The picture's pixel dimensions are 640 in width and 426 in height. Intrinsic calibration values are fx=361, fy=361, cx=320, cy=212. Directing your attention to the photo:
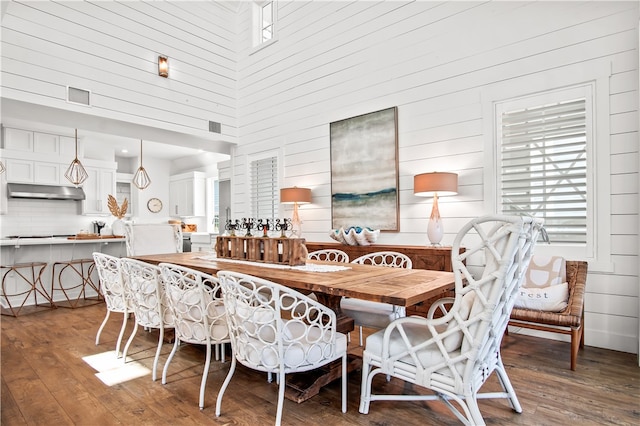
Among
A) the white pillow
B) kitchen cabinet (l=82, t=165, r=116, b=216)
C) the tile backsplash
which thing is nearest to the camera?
the white pillow

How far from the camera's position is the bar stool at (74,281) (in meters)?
5.06

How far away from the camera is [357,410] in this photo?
6.68 ft

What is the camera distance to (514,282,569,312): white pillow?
2838 millimetres

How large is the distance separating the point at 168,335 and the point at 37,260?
121 inches

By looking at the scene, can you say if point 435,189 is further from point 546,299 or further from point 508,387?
point 508,387

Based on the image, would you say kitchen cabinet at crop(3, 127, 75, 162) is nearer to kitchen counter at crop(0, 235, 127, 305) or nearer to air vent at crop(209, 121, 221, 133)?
kitchen counter at crop(0, 235, 127, 305)

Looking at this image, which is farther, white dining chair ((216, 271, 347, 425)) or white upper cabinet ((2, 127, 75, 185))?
white upper cabinet ((2, 127, 75, 185))

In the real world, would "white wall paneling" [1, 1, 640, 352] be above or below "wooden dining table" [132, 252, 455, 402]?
above

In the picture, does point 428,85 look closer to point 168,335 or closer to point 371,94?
point 371,94

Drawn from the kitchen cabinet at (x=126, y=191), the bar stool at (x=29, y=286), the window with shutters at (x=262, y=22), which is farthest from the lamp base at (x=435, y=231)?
the kitchen cabinet at (x=126, y=191)

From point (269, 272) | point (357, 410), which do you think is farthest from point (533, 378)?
point (269, 272)

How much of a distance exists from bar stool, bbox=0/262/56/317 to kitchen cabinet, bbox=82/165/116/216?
3101 mm

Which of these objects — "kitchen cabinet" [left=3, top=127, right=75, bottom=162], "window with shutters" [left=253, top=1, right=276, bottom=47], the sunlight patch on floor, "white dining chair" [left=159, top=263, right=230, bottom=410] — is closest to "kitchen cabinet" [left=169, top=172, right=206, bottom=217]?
"kitchen cabinet" [left=3, top=127, right=75, bottom=162]

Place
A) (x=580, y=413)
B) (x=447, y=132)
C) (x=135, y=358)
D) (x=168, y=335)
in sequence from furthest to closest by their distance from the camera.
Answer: (x=447, y=132), (x=168, y=335), (x=135, y=358), (x=580, y=413)
